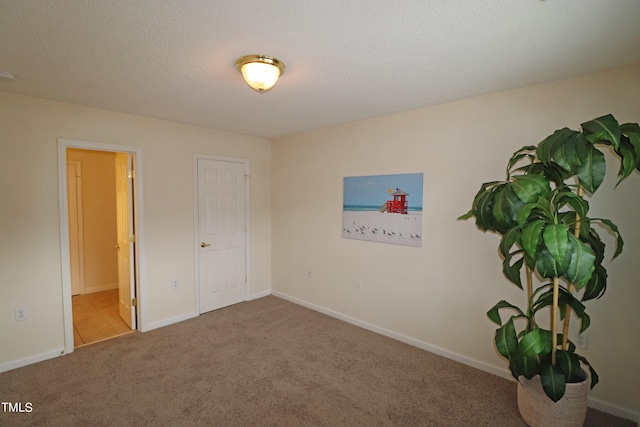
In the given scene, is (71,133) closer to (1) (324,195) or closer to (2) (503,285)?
(1) (324,195)

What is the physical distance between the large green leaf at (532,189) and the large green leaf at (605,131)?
0.31m

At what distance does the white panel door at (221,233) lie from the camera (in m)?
3.89

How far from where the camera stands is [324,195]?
3900mm

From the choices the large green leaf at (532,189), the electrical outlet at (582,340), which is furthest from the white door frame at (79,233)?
the electrical outlet at (582,340)

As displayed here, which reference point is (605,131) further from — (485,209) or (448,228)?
(448,228)

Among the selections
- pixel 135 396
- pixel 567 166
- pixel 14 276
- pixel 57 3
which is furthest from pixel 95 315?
pixel 567 166

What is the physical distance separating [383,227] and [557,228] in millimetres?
1787

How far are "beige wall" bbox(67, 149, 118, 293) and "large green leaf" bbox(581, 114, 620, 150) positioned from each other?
587 centimetres

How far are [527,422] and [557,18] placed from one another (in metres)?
2.40

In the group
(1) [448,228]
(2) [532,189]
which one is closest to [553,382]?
(2) [532,189]

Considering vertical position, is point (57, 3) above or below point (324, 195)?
above

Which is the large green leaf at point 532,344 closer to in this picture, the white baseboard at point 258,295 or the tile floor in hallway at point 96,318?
the white baseboard at point 258,295

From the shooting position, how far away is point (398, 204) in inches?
124

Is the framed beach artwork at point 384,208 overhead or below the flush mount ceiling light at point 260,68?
below
